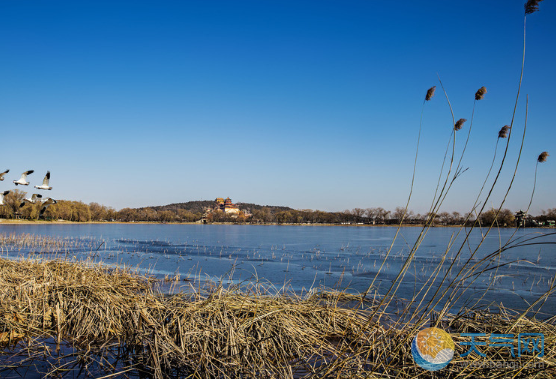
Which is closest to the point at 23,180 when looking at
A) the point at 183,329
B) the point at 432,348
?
the point at 183,329

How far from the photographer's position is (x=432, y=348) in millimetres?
5152

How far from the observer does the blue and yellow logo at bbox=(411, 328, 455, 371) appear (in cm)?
480

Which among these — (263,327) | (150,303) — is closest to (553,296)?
(263,327)

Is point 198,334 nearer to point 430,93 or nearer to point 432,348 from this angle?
point 432,348

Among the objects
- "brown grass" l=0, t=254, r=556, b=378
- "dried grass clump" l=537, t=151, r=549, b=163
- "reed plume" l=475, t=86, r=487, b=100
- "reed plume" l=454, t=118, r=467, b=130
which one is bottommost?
"brown grass" l=0, t=254, r=556, b=378

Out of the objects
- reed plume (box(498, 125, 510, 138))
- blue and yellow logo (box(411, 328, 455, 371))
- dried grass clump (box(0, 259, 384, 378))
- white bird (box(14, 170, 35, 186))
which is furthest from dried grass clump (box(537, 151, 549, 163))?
white bird (box(14, 170, 35, 186))

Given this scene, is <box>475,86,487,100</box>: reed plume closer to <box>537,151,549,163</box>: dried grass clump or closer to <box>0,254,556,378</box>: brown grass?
<box>537,151,549,163</box>: dried grass clump

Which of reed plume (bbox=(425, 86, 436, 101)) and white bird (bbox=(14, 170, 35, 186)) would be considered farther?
white bird (bbox=(14, 170, 35, 186))

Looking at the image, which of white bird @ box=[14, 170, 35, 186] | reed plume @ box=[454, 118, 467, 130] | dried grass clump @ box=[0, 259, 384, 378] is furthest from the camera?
white bird @ box=[14, 170, 35, 186]

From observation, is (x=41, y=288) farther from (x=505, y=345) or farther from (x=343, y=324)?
(x=505, y=345)

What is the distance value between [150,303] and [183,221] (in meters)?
169

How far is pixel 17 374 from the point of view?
569 centimetres

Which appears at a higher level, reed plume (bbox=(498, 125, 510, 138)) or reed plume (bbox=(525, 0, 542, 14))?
reed plume (bbox=(525, 0, 542, 14))

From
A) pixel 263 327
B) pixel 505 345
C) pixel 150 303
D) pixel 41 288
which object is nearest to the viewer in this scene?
pixel 505 345
